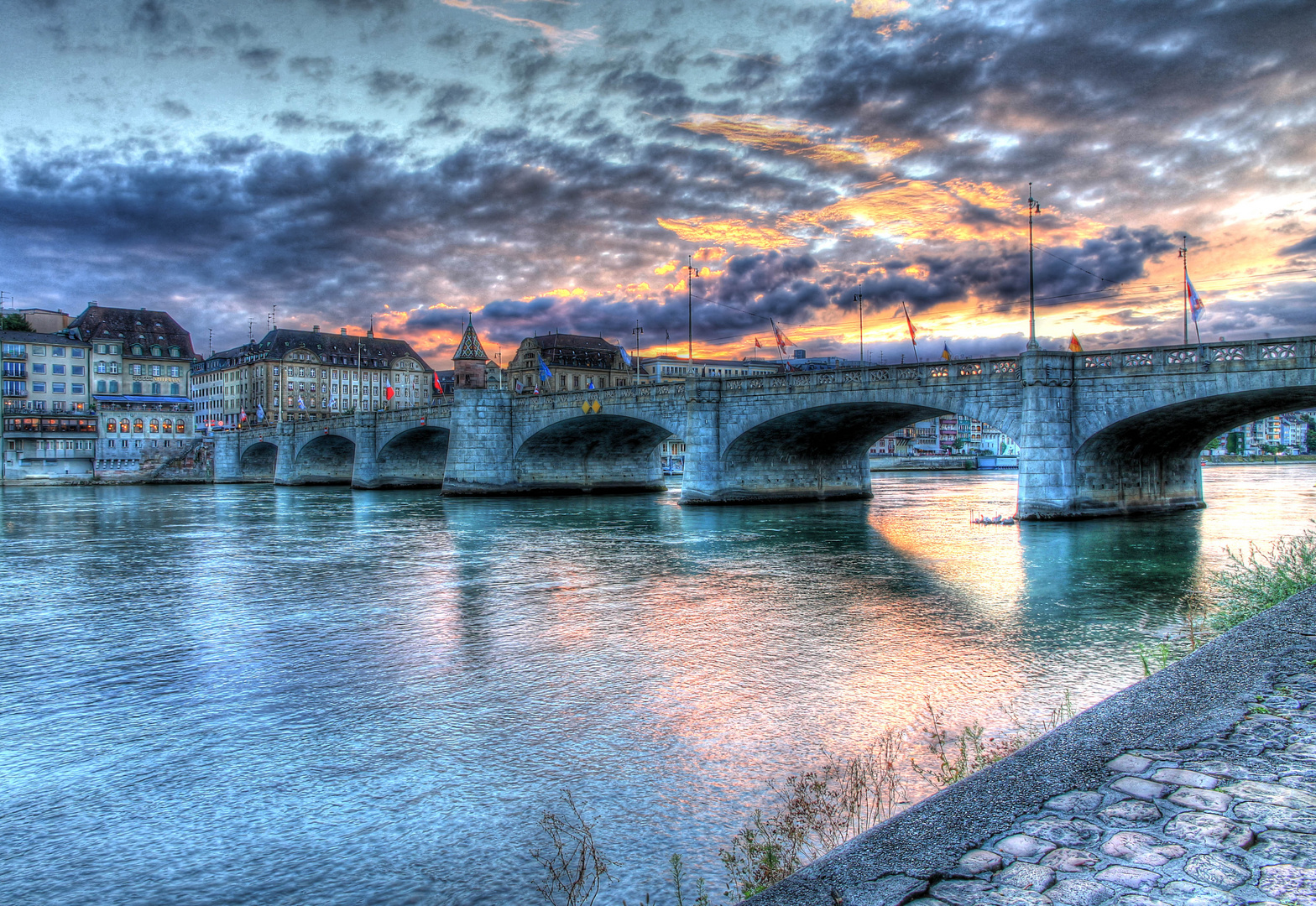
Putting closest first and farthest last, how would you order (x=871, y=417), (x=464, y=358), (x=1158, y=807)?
(x=1158, y=807) < (x=871, y=417) < (x=464, y=358)

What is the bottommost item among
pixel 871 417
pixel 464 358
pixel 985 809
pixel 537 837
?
pixel 537 837

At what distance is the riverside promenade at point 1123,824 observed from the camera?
3707 mm

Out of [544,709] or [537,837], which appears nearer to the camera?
[537,837]

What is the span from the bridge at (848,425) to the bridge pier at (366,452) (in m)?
0.14

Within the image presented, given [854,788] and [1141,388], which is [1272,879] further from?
[1141,388]

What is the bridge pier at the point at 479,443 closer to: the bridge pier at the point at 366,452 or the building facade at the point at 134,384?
the bridge pier at the point at 366,452

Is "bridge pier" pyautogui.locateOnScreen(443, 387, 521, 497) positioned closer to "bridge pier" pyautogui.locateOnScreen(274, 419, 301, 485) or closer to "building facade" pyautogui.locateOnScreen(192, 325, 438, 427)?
"bridge pier" pyautogui.locateOnScreen(274, 419, 301, 485)

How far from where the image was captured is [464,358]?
76312mm

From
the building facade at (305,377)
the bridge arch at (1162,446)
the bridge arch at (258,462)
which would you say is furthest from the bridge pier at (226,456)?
the bridge arch at (1162,446)

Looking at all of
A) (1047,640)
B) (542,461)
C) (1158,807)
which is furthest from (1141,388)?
(542,461)

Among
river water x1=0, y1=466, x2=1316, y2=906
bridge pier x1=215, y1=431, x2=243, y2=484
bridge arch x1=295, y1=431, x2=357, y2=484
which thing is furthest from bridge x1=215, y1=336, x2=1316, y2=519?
bridge pier x1=215, y1=431, x2=243, y2=484

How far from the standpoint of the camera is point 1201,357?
28891mm

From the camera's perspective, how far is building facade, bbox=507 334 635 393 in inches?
5059

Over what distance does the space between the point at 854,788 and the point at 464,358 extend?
237 ft
